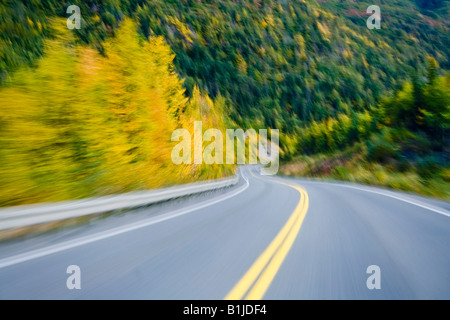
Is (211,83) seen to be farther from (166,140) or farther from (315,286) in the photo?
(315,286)

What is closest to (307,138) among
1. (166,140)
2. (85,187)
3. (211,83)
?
(166,140)

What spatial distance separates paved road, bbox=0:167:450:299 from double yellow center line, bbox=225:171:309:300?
0.01 meters

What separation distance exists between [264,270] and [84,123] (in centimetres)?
902

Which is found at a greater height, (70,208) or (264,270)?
(70,208)

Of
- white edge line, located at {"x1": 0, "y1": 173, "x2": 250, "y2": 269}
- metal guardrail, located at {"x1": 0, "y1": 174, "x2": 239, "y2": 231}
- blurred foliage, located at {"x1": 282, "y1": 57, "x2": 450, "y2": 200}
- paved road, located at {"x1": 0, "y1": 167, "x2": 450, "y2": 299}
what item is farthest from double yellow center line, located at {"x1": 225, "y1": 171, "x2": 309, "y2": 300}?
blurred foliage, located at {"x1": 282, "y1": 57, "x2": 450, "y2": 200}

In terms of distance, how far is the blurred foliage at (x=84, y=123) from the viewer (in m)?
8.95

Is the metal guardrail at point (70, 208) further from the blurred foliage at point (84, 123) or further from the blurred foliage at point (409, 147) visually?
the blurred foliage at point (409, 147)

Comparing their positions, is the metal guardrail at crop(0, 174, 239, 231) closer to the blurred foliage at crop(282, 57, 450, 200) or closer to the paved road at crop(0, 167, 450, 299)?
the paved road at crop(0, 167, 450, 299)

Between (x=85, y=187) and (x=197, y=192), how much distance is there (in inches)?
165

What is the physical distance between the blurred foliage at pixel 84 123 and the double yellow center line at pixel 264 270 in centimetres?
709

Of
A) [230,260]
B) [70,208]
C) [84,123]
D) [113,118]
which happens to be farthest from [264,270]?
[113,118]

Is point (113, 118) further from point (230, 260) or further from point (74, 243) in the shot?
point (230, 260)

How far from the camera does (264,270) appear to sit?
4004 mm

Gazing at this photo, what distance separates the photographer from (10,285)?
130 inches
